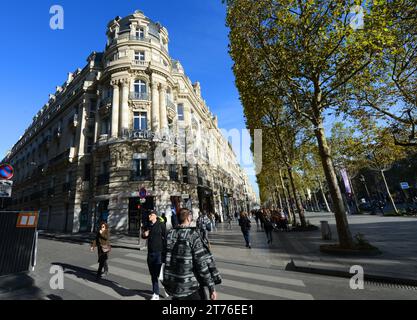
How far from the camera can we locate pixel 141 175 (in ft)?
62.2

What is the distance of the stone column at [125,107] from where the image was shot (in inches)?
772

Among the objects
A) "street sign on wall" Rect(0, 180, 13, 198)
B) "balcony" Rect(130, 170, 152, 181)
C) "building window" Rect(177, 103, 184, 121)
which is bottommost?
"street sign on wall" Rect(0, 180, 13, 198)

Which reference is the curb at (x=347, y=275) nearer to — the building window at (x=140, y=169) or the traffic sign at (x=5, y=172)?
the traffic sign at (x=5, y=172)

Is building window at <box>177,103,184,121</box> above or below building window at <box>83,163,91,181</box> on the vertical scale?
above

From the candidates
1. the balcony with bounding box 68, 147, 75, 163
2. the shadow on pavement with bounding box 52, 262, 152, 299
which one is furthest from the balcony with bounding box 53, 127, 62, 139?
the shadow on pavement with bounding box 52, 262, 152, 299

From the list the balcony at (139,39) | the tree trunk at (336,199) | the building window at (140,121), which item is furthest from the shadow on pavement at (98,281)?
the balcony at (139,39)

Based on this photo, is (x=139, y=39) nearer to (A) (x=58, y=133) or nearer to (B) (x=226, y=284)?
(A) (x=58, y=133)

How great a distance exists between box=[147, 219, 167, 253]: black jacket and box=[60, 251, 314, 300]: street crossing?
3.61 feet

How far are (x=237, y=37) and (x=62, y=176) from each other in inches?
965

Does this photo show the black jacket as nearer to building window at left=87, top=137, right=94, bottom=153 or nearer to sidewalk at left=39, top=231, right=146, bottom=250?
sidewalk at left=39, top=231, right=146, bottom=250

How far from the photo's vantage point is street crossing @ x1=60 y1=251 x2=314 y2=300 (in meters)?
4.64

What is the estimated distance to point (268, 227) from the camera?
10836 millimetres

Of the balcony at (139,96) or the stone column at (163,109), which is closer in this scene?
the balcony at (139,96)

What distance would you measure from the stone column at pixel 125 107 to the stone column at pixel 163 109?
3.20m
